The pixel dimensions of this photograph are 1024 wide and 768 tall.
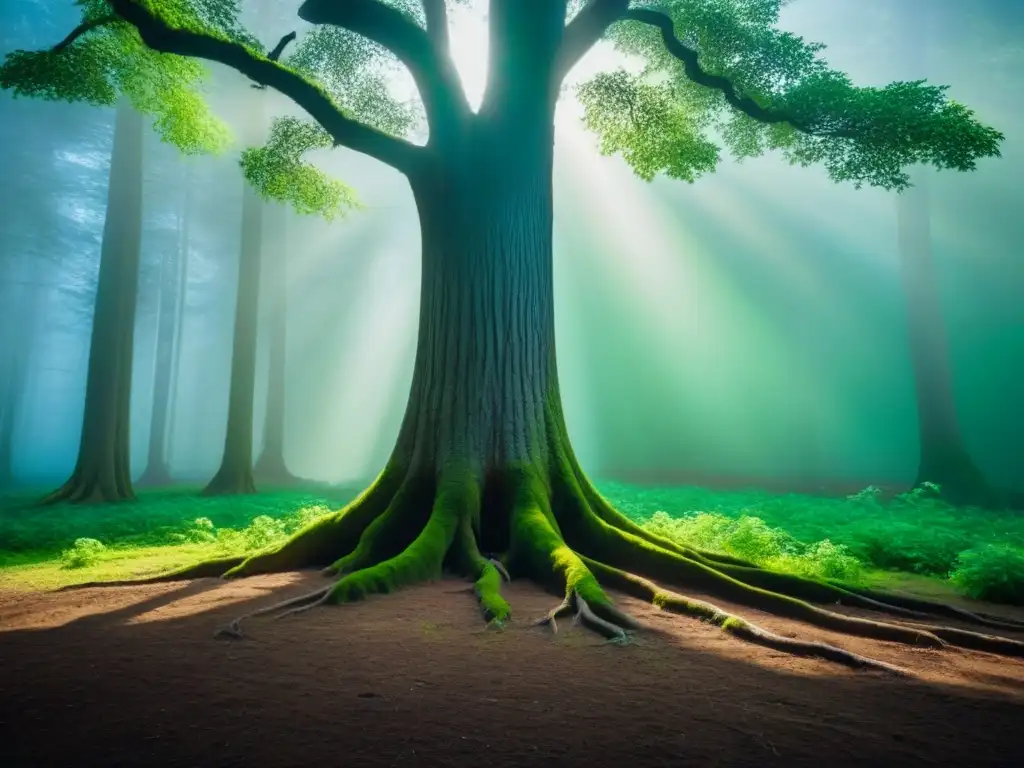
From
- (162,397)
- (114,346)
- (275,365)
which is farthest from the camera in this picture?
(162,397)

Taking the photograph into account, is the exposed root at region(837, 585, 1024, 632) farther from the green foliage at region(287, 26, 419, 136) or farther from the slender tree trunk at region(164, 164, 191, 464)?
the slender tree trunk at region(164, 164, 191, 464)

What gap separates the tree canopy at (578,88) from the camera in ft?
18.9

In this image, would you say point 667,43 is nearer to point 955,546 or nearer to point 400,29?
point 400,29

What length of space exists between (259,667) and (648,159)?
8528 mm

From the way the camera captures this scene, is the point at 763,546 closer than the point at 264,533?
Yes

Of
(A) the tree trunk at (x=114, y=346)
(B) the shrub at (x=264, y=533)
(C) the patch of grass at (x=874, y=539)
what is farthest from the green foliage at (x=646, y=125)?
(A) the tree trunk at (x=114, y=346)

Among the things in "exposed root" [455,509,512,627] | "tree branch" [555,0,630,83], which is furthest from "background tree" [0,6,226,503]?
"exposed root" [455,509,512,627]

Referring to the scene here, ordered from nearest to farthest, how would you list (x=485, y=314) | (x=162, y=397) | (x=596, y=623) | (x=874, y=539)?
1. (x=596, y=623)
2. (x=485, y=314)
3. (x=874, y=539)
4. (x=162, y=397)

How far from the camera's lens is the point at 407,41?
5.83 m

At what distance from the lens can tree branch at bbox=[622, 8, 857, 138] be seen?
7.16 m

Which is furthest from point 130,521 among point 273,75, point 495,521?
point 273,75

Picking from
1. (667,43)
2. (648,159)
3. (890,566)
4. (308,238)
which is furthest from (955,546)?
(308,238)

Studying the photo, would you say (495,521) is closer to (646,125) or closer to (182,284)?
(646,125)

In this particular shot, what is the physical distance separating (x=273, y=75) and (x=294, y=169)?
327 centimetres
